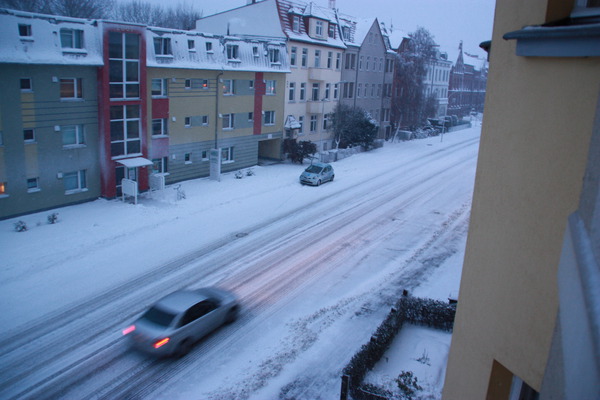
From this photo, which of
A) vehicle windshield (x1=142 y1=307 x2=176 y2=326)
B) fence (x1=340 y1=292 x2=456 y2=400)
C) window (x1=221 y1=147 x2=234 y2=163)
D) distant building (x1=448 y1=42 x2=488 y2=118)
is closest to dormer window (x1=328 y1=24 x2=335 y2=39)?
window (x1=221 y1=147 x2=234 y2=163)

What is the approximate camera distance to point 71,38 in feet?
71.9

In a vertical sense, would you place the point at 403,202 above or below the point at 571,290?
→ below

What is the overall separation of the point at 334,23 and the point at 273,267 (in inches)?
1159

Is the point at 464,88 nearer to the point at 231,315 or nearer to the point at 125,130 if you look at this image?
the point at 125,130

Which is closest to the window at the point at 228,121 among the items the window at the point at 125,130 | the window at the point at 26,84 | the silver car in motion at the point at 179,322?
the window at the point at 125,130

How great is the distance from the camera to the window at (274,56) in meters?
33.8

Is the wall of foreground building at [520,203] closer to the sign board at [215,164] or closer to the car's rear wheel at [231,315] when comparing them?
the car's rear wheel at [231,315]

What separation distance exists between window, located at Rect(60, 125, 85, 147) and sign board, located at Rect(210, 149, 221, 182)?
7.95m

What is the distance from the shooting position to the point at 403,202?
26.6m

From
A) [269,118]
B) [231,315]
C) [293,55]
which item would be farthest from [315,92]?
[231,315]

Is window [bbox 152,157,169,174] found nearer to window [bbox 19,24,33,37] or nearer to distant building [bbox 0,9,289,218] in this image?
distant building [bbox 0,9,289,218]

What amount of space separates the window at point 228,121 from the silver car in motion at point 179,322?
2009cm

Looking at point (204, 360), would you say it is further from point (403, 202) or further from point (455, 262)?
point (403, 202)

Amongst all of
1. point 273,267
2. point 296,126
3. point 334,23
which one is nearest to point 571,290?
point 273,267
